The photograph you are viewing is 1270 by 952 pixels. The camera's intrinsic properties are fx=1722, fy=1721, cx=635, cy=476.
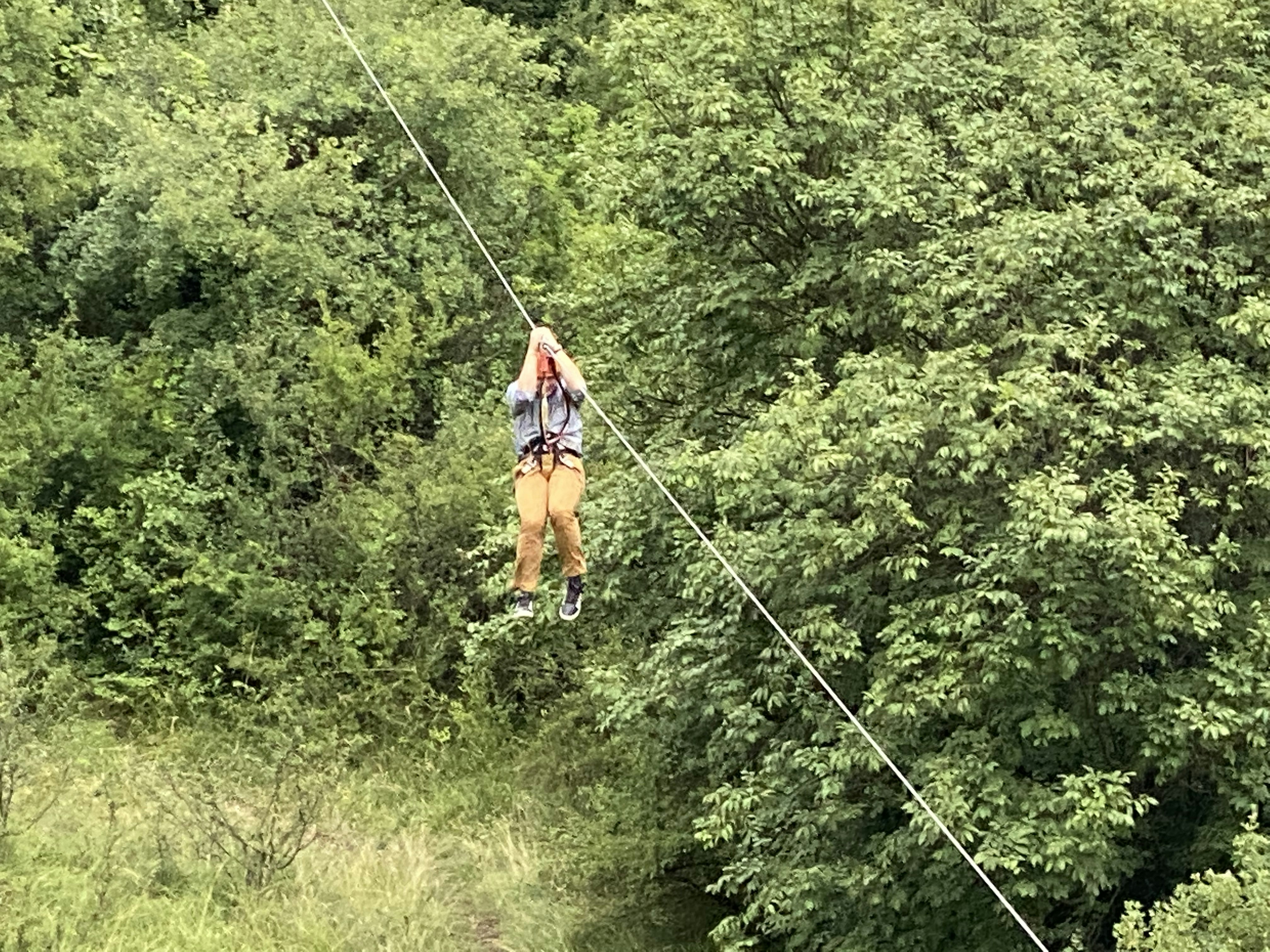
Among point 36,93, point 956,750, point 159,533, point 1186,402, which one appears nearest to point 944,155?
point 1186,402

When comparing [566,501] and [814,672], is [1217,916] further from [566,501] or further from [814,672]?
[566,501]

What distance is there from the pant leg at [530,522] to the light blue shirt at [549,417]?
144mm

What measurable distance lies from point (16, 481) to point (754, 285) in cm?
832

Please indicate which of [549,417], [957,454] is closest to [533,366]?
[549,417]

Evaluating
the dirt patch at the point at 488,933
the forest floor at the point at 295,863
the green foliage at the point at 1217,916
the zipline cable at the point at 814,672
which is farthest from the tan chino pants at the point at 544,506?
the dirt patch at the point at 488,933

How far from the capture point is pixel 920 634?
10.1 metres

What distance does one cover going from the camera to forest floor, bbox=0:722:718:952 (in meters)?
11.4

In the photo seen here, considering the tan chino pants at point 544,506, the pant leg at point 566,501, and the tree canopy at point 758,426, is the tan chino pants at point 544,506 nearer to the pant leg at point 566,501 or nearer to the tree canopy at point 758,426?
the pant leg at point 566,501

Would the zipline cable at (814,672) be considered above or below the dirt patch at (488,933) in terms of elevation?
above

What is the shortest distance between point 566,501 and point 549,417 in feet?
1.39

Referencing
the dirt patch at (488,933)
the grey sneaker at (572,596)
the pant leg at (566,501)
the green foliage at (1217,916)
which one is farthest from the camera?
the dirt patch at (488,933)

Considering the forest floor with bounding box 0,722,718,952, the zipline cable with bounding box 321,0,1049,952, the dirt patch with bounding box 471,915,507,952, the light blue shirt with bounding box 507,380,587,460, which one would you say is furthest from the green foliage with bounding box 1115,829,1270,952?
the dirt patch with bounding box 471,915,507,952

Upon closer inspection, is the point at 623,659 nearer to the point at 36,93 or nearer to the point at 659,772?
the point at 659,772

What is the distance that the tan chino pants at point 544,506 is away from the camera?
8.56 m
